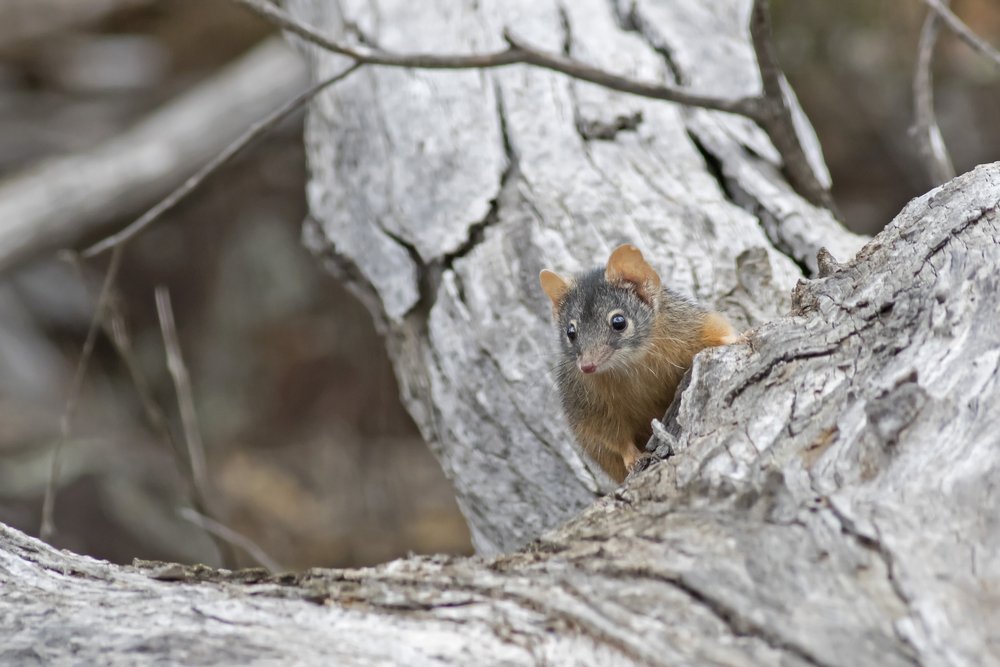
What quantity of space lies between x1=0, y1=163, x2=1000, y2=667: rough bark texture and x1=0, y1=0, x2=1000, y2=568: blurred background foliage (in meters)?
5.34

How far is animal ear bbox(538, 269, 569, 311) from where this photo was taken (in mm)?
3643

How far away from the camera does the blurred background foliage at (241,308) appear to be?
7930 mm

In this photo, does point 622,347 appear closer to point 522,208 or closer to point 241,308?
point 522,208

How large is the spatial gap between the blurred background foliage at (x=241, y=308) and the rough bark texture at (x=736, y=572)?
17.5 feet

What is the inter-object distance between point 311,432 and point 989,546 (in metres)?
7.15

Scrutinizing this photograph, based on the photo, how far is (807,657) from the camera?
6.19 ft

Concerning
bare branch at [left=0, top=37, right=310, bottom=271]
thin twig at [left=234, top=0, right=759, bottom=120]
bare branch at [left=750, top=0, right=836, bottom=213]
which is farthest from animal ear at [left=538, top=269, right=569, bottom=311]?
bare branch at [left=0, top=37, right=310, bottom=271]

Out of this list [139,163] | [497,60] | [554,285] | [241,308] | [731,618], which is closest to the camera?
[731,618]

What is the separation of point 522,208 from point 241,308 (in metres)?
5.93

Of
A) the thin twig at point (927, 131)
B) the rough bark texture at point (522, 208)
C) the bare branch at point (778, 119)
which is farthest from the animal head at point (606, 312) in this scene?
the thin twig at point (927, 131)

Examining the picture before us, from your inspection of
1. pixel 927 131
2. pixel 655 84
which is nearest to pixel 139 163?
pixel 655 84

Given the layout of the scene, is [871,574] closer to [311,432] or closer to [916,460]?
[916,460]

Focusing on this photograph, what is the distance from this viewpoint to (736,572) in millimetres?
2053

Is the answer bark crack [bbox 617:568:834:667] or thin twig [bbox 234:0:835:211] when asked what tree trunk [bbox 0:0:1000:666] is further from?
thin twig [bbox 234:0:835:211]
